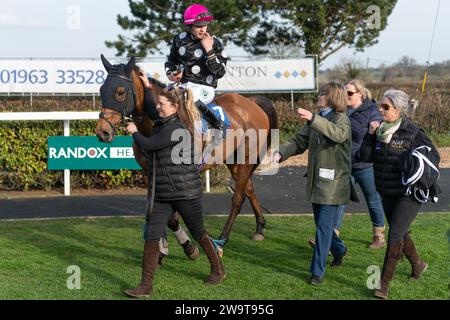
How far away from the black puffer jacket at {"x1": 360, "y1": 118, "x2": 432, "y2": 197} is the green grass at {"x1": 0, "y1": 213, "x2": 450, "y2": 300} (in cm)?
88

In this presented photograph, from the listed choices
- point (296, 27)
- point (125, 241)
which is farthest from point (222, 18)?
point (125, 241)

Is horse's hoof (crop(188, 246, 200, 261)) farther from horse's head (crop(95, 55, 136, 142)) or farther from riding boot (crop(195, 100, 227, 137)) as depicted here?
horse's head (crop(95, 55, 136, 142))

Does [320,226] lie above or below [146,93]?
below

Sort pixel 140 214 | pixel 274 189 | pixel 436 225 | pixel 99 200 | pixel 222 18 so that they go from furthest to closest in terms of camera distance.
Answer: pixel 222 18 → pixel 274 189 → pixel 99 200 → pixel 140 214 → pixel 436 225

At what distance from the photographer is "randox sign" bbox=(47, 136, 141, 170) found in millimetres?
10594

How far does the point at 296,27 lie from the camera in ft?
72.9

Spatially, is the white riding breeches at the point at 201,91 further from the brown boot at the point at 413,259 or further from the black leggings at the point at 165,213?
the brown boot at the point at 413,259

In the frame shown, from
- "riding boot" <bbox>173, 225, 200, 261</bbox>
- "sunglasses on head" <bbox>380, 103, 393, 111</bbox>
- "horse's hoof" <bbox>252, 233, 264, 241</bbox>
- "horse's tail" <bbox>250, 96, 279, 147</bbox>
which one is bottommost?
"horse's hoof" <bbox>252, 233, 264, 241</bbox>

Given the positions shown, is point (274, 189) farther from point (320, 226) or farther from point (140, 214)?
point (320, 226)

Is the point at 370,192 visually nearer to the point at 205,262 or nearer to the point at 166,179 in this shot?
the point at 205,262

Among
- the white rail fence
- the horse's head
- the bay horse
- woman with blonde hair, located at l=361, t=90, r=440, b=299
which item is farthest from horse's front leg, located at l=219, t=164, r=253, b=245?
the white rail fence

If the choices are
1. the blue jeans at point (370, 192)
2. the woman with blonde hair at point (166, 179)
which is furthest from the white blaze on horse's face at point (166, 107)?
the blue jeans at point (370, 192)

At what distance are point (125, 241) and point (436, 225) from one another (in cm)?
373

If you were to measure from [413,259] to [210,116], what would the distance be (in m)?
2.40
